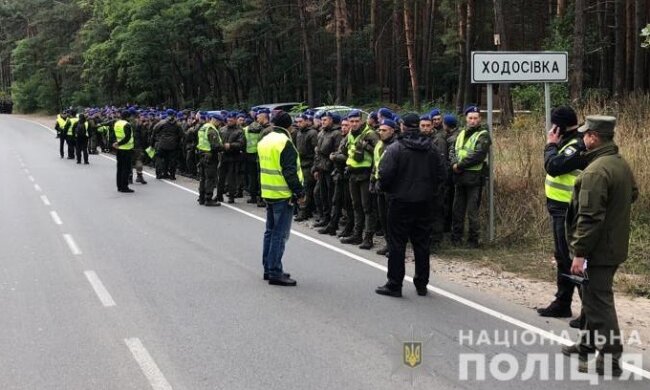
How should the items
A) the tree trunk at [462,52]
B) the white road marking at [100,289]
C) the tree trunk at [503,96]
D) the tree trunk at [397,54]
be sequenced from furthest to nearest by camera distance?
the tree trunk at [397,54]
the tree trunk at [462,52]
the tree trunk at [503,96]
the white road marking at [100,289]

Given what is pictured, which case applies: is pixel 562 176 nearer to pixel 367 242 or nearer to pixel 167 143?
pixel 367 242

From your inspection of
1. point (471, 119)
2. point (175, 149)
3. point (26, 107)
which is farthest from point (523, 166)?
point (26, 107)

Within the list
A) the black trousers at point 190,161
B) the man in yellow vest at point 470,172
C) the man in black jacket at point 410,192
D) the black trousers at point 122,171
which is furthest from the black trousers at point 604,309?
the black trousers at point 190,161

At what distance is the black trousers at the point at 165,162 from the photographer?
65.3 ft

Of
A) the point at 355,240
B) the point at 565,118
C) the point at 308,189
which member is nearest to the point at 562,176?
the point at 565,118

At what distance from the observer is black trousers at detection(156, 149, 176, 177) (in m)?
19.9

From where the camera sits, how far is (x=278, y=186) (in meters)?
8.05

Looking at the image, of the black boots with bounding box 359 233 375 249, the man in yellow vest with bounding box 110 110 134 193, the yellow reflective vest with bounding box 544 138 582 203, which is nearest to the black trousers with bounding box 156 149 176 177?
the man in yellow vest with bounding box 110 110 134 193

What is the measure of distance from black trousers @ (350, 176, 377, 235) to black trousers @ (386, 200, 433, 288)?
282cm

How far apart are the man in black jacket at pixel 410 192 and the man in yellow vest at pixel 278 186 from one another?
1.22 m

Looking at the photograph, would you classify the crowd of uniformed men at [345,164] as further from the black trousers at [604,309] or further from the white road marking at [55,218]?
the white road marking at [55,218]

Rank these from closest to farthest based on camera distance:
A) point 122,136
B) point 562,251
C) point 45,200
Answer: point 562,251
point 45,200
point 122,136

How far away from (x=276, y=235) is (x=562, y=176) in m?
3.45

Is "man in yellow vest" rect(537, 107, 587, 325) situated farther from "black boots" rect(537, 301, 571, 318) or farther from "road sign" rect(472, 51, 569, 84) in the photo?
"road sign" rect(472, 51, 569, 84)
